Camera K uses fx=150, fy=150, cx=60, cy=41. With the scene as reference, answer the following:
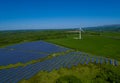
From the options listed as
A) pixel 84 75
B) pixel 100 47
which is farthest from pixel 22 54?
pixel 100 47

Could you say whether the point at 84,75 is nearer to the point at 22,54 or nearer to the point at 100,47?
the point at 22,54

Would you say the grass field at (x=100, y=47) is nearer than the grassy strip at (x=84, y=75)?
No

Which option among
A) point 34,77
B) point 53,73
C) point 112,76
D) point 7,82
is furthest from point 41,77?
point 112,76

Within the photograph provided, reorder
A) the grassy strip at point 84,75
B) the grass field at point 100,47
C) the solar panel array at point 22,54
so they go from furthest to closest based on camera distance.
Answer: the grass field at point 100,47
the solar panel array at point 22,54
the grassy strip at point 84,75

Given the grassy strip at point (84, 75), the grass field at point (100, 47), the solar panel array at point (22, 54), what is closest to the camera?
the grassy strip at point (84, 75)

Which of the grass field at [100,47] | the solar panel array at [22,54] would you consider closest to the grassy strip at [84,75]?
the solar panel array at [22,54]

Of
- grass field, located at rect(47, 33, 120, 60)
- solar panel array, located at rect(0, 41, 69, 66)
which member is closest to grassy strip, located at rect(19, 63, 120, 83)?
solar panel array, located at rect(0, 41, 69, 66)

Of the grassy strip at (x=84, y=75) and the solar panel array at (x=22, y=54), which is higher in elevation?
the grassy strip at (x=84, y=75)

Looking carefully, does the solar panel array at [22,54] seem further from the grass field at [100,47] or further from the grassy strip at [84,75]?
the grassy strip at [84,75]

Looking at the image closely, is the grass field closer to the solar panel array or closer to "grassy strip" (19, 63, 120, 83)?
the solar panel array

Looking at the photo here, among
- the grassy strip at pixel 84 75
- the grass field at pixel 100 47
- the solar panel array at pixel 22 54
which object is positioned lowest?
the grass field at pixel 100 47

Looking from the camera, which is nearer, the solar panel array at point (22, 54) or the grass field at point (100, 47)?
the solar panel array at point (22, 54)

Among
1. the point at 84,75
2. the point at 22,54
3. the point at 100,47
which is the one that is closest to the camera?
the point at 84,75
